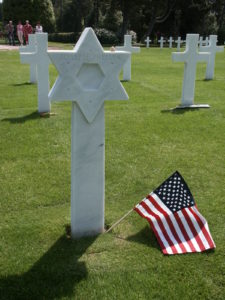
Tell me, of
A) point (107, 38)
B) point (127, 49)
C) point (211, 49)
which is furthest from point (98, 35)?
point (211, 49)

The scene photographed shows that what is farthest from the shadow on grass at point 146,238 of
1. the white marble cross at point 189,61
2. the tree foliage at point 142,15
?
the tree foliage at point 142,15

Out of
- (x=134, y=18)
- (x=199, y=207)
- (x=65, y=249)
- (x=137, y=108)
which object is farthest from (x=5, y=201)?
(x=134, y=18)

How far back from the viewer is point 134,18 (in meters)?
42.9

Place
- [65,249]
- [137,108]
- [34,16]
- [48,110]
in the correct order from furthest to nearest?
[34,16]
[137,108]
[48,110]
[65,249]

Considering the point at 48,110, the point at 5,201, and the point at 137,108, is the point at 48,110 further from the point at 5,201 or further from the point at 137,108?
the point at 5,201

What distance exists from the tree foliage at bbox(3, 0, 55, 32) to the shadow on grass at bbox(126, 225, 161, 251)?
3835 centimetres

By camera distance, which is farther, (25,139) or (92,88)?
(25,139)

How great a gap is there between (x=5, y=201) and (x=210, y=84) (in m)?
10.2

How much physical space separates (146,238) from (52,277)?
3.40ft

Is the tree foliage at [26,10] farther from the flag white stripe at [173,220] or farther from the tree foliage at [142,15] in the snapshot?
the flag white stripe at [173,220]

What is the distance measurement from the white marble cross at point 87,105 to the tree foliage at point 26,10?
38.2 meters

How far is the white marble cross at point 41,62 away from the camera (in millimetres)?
7699

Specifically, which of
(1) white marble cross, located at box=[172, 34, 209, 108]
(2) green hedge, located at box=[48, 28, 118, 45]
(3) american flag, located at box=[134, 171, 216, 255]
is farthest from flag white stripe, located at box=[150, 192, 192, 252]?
(2) green hedge, located at box=[48, 28, 118, 45]

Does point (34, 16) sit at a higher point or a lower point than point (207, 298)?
higher
